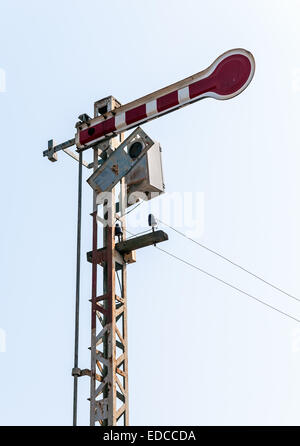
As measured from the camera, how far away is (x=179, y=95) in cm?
1522

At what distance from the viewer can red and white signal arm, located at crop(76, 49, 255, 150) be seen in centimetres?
1481

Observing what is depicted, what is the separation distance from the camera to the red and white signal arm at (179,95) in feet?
48.6

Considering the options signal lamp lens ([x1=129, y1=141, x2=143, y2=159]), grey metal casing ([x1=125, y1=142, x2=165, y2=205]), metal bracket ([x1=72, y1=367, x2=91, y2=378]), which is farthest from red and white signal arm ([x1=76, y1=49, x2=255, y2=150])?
metal bracket ([x1=72, y1=367, x2=91, y2=378])

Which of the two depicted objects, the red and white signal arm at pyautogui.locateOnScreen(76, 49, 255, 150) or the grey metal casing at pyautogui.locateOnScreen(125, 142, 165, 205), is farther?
the grey metal casing at pyautogui.locateOnScreen(125, 142, 165, 205)

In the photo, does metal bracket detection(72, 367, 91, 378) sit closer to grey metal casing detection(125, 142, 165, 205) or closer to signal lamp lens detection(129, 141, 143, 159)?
grey metal casing detection(125, 142, 165, 205)

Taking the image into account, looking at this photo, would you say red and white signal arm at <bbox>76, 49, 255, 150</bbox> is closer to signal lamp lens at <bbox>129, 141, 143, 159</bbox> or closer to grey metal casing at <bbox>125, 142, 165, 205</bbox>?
signal lamp lens at <bbox>129, 141, 143, 159</bbox>

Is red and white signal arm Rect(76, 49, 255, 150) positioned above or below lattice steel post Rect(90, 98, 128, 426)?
above

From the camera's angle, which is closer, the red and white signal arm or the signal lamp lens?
the red and white signal arm

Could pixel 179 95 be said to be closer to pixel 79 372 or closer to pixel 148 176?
pixel 148 176

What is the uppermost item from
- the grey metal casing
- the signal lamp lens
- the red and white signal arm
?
the red and white signal arm

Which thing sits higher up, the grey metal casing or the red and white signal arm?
the red and white signal arm

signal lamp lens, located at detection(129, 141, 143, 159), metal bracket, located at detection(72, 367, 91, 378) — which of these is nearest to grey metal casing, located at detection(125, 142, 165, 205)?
signal lamp lens, located at detection(129, 141, 143, 159)

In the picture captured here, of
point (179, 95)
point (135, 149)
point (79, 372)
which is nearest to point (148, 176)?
point (135, 149)
